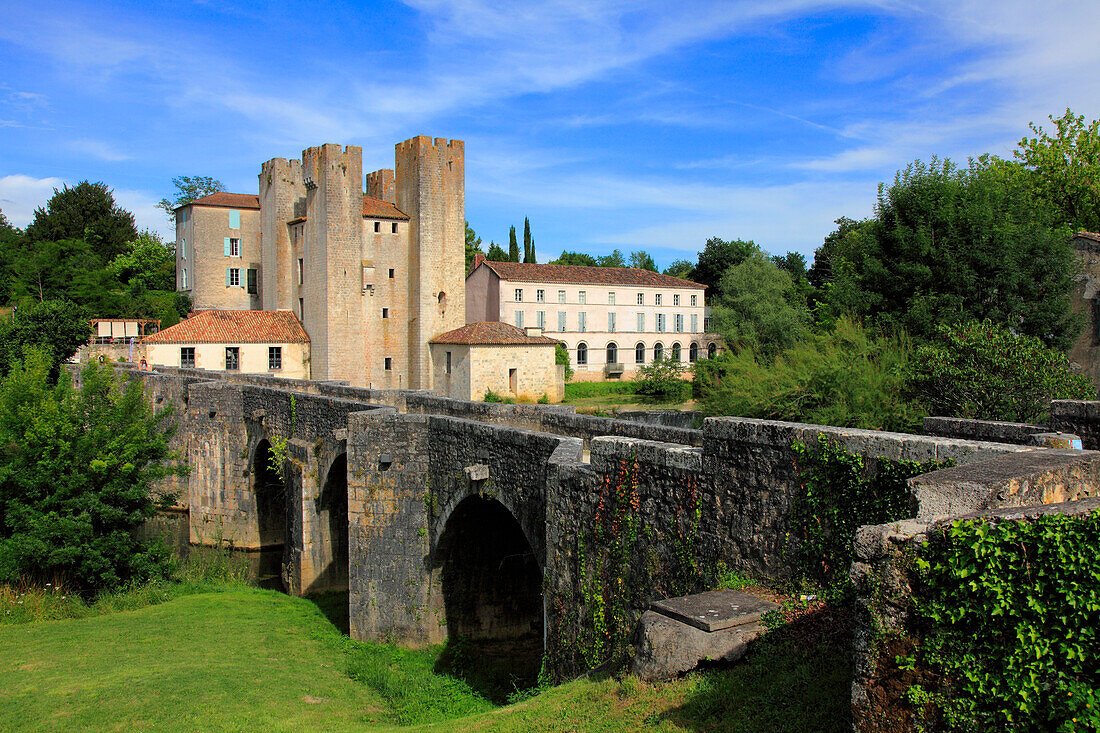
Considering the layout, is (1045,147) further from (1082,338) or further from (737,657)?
(737,657)

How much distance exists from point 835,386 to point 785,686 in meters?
15.5

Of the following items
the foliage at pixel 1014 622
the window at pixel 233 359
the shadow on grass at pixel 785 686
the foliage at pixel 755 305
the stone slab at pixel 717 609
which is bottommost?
the shadow on grass at pixel 785 686

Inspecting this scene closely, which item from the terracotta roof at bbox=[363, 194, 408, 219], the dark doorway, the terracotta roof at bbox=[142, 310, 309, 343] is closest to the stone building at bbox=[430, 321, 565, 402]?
the terracotta roof at bbox=[363, 194, 408, 219]

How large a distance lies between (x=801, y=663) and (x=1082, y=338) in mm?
22277

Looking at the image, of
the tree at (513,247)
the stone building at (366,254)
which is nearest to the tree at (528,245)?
the tree at (513,247)

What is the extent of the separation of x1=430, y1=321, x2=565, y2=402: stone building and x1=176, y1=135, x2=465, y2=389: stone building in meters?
1.20

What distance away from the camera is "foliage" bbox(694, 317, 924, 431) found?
1781 cm

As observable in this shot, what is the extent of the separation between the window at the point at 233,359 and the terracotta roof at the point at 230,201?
11.6 m

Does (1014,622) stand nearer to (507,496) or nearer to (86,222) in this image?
(507,496)

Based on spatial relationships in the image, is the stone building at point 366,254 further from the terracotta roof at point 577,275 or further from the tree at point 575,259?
the tree at point 575,259

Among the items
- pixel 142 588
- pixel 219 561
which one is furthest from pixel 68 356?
pixel 142 588

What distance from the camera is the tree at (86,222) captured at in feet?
200

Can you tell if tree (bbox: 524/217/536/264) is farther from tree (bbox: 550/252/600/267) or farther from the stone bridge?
the stone bridge

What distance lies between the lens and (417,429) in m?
13.4
